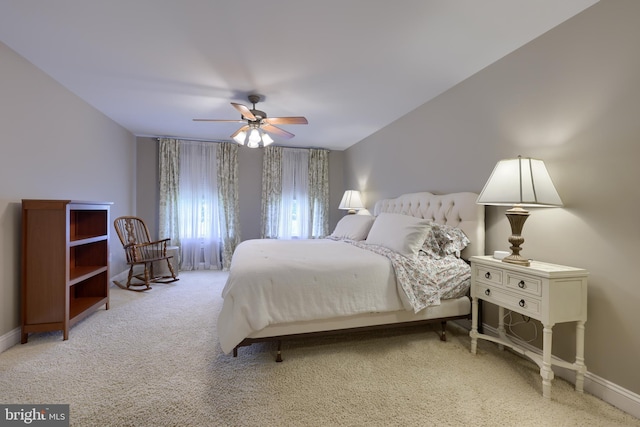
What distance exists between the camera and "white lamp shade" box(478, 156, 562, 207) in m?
1.69

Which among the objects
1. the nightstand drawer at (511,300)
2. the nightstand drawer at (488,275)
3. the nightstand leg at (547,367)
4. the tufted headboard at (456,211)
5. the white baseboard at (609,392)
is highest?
the tufted headboard at (456,211)

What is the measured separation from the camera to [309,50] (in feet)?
7.03

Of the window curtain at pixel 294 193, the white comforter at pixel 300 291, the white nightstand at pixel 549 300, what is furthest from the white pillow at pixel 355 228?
the window curtain at pixel 294 193

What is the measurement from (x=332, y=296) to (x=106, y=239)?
267cm

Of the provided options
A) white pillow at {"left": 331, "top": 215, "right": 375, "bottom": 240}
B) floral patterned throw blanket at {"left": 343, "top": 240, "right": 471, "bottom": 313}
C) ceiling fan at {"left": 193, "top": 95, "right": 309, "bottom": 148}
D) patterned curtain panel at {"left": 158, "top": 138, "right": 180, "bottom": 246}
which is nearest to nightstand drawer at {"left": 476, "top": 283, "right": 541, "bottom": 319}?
floral patterned throw blanket at {"left": 343, "top": 240, "right": 471, "bottom": 313}

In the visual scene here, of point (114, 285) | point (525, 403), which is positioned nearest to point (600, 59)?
point (525, 403)

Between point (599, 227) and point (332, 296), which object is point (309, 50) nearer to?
point (332, 296)

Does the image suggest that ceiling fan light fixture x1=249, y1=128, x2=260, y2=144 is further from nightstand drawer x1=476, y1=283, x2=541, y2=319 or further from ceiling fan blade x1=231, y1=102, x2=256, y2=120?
nightstand drawer x1=476, y1=283, x2=541, y2=319

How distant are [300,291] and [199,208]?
148 inches

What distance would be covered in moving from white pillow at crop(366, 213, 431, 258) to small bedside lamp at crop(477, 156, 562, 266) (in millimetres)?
584

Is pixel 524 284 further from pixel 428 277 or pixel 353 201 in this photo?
pixel 353 201

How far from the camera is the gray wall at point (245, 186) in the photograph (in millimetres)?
4766

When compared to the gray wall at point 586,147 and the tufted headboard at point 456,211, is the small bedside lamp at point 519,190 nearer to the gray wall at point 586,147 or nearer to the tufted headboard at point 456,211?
the gray wall at point 586,147

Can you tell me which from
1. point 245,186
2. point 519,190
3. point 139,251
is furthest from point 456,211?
point 139,251
